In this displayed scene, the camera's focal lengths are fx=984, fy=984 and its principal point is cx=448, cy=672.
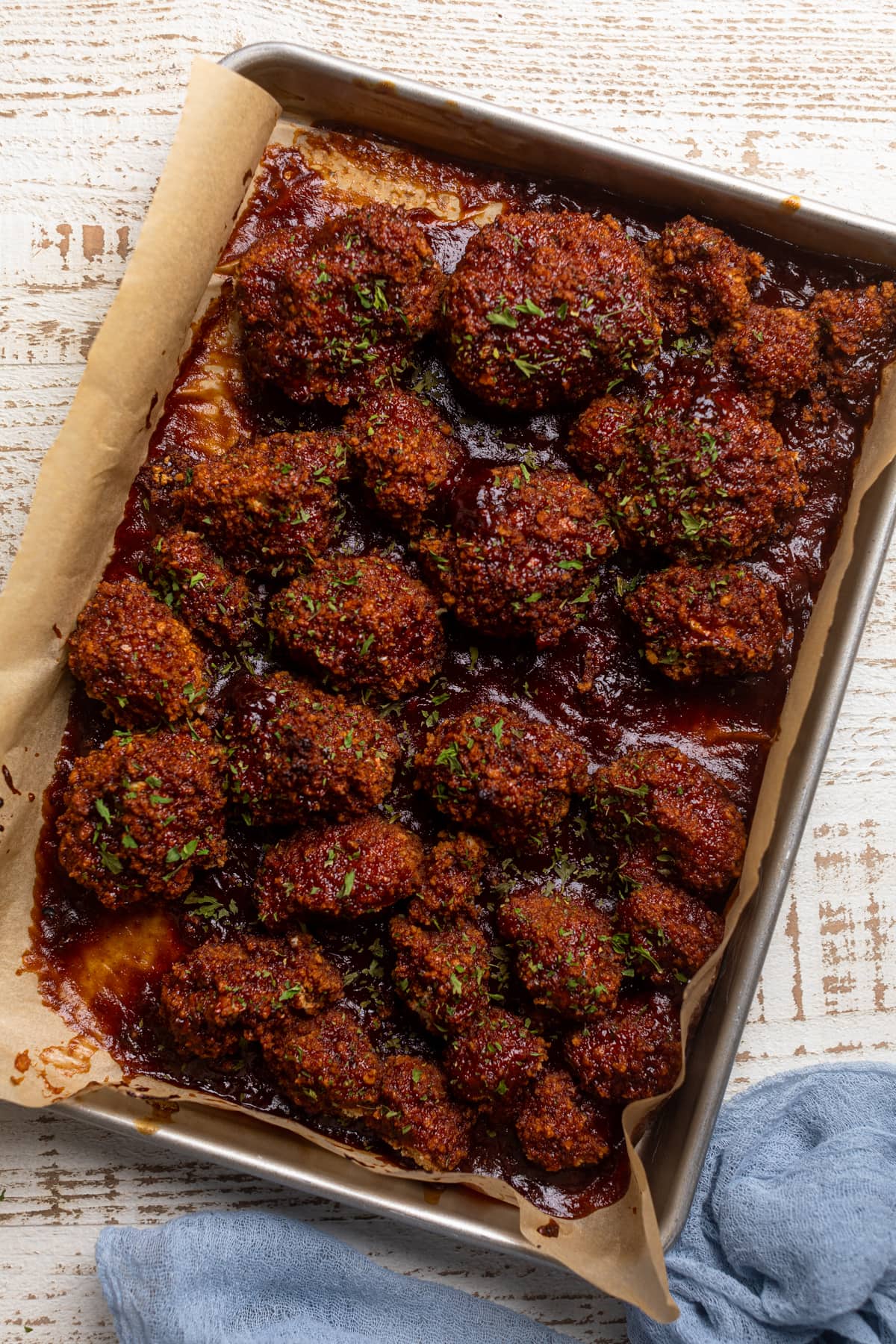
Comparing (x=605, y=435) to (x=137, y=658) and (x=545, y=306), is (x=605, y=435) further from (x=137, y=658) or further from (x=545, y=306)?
(x=137, y=658)

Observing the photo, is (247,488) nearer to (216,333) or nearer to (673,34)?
(216,333)

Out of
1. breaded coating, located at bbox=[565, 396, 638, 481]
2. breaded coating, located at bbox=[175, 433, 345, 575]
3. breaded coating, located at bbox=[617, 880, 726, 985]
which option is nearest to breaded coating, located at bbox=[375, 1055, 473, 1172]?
breaded coating, located at bbox=[617, 880, 726, 985]

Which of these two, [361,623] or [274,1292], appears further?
[274,1292]

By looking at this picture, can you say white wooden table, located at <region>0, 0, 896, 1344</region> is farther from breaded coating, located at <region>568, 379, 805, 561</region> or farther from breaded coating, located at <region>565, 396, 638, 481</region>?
breaded coating, located at <region>565, 396, 638, 481</region>

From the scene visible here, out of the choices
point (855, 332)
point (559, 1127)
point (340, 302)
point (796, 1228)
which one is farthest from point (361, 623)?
point (796, 1228)

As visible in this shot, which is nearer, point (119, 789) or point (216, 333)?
point (119, 789)

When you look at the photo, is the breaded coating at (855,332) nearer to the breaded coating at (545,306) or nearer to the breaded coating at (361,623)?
the breaded coating at (545,306)

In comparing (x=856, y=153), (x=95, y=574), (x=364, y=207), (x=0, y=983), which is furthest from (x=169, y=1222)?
(x=856, y=153)
